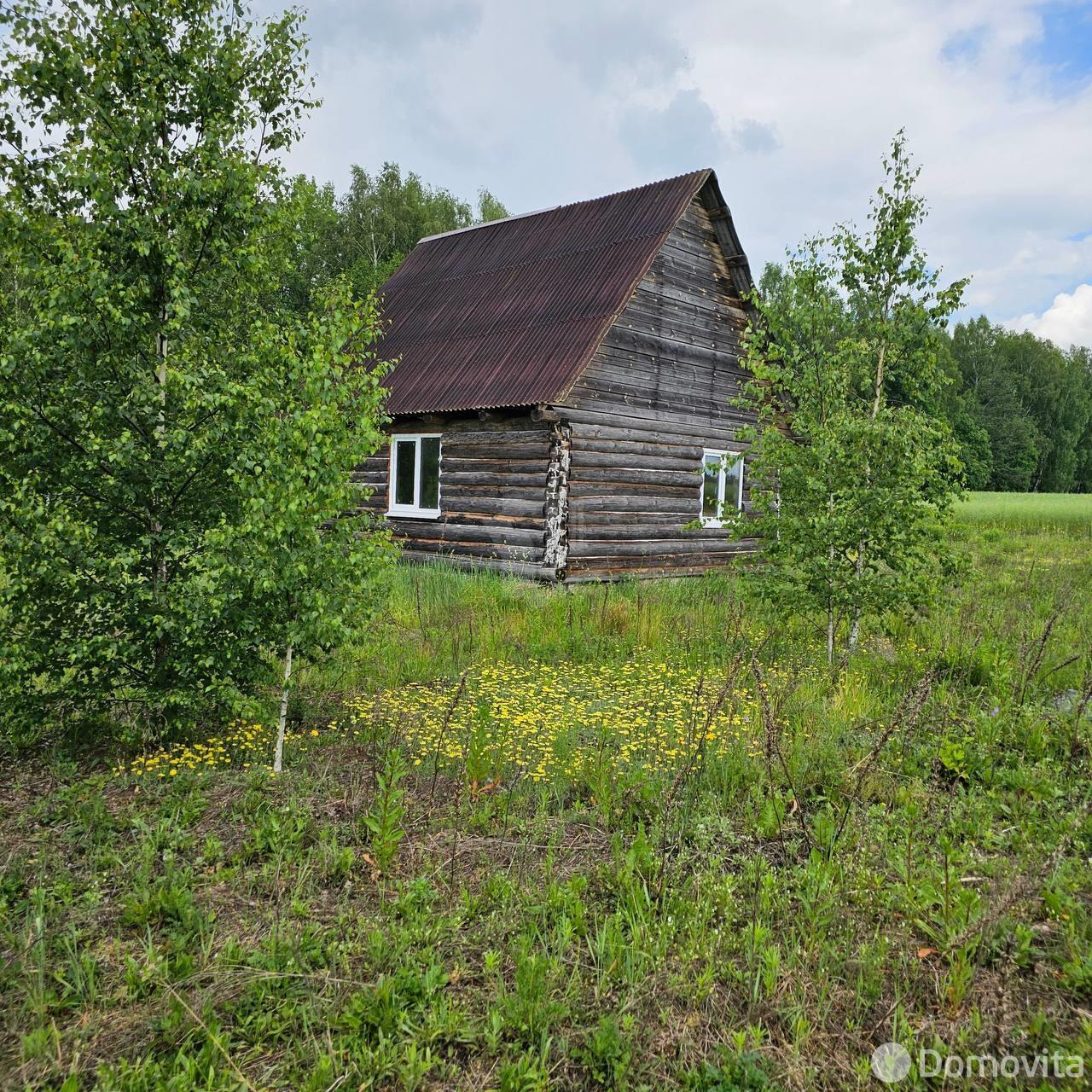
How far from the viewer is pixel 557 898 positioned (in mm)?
3418

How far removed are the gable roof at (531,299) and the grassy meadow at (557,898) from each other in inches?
316

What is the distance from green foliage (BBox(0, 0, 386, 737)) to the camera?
4902mm

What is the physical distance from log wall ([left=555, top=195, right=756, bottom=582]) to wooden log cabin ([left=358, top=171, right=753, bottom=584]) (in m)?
0.03

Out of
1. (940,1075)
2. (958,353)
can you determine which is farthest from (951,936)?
(958,353)

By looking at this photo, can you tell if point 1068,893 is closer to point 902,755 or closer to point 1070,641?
point 902,755

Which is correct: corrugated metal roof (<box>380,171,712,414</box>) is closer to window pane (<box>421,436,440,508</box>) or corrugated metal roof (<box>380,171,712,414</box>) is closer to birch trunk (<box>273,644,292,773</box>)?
window pane (<box>421,436,440,508</box>)

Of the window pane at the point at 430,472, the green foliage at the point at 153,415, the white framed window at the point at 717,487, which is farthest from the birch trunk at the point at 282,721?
the white framed window at the point at 717,487

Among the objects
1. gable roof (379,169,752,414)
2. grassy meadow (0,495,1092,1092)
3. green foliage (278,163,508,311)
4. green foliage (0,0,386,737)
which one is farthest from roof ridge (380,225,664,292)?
green foliage (278,163,508,311)

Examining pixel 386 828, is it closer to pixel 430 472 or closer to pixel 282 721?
pixel 282 721

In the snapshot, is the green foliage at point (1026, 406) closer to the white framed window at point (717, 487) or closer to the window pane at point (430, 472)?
the white framed window at point (717, 487)

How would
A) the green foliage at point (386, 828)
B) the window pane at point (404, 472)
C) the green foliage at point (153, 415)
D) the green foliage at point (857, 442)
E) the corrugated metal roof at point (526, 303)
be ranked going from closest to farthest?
1. the green foliage at point (386, 828)
2. the green foliage at point (153, 415)
3. the green foliage at point (857, 442)
4. the corrugated metal roof at point (526, 303)
5. the window pane at point (404, 472)

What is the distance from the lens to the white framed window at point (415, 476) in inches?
599

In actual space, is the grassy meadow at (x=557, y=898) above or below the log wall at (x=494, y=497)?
below

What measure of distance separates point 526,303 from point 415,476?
13.2 feet
